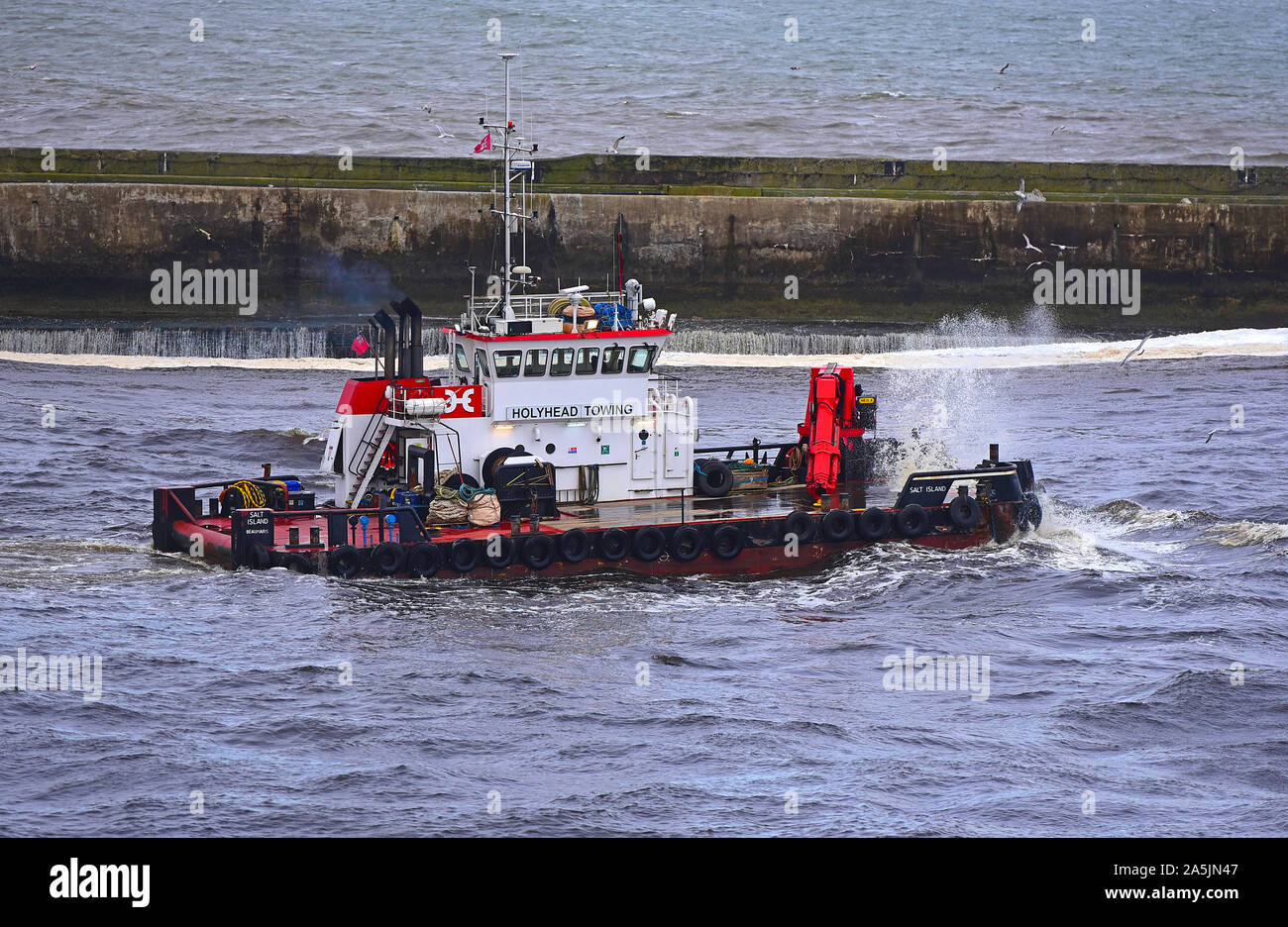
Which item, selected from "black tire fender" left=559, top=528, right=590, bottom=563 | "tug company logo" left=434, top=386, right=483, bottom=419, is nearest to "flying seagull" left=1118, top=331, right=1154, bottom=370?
"tug company logo" left=434, top=386, right=483, bottom=419

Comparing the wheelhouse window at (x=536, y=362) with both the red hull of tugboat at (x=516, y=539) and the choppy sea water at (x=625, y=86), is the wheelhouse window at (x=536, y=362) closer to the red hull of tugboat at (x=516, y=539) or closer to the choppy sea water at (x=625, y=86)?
the red hull of tugboat at (x=516, y=539)

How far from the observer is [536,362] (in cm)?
2133

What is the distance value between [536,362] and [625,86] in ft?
190

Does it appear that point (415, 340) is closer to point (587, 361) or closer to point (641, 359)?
point (587, 361)

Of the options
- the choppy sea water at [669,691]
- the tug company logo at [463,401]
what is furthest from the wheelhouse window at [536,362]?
the choppy sea water at [669,691]

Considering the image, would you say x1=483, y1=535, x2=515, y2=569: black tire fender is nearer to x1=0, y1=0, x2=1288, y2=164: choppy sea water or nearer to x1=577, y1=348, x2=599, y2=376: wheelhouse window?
x1=577, y1=348, x2=599, y2=376: wheelhouse window

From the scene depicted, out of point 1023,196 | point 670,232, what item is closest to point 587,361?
point 670,232

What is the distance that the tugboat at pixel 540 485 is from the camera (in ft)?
65.3

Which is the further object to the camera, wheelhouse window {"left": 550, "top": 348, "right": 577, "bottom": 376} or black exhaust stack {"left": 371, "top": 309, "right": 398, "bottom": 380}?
wheelhouse window {"left": 550, "top": 348, "right": 577, "bottom": 376}

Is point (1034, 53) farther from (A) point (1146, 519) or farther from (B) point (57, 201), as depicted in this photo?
A: (A) point (1146, 519)

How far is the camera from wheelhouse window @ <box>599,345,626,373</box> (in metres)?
21.7

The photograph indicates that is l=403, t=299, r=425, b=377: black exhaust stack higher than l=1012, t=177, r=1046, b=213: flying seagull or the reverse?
the reverse

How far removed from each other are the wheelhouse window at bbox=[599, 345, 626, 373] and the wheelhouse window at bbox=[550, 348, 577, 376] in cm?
49

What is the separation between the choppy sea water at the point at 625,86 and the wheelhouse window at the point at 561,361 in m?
34.1
